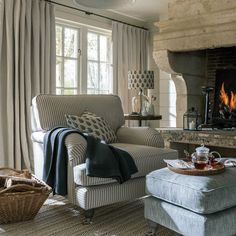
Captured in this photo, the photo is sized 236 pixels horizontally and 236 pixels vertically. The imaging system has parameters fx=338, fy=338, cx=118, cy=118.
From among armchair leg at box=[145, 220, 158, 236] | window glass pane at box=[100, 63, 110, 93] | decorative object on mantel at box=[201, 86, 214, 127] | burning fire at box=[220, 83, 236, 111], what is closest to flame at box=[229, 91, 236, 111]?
burning fire at box=[220, 83, 236, 111]

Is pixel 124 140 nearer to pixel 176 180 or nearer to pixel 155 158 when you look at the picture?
pixel 155 158

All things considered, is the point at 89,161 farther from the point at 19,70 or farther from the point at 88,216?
the point at 19,70

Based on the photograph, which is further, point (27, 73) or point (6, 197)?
point (27, 73)

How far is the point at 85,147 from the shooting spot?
2441 millimetres

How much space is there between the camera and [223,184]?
6.13 feet

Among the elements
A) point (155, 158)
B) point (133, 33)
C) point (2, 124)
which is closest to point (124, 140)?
point (155, 158)

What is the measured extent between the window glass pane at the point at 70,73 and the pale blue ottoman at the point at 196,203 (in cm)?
287

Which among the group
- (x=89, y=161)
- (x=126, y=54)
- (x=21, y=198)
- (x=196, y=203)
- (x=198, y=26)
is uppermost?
(x=198, y=26)

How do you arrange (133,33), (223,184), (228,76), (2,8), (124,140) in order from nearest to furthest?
1. (223,184)
2. (124,140)
3. (2,8)
4. (228,76)
5. (133,33)

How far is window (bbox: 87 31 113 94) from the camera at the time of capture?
16.3 feet

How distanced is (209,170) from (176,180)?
0.21 m

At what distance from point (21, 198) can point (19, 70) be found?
79.9 inches

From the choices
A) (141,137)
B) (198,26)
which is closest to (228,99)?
Result: (198,26)

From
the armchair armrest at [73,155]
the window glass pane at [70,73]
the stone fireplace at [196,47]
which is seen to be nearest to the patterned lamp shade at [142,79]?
the stone fireplace at [196,47]
